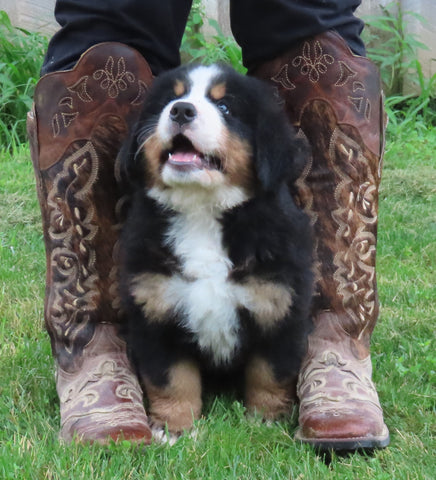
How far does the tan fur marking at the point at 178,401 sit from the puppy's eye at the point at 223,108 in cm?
67

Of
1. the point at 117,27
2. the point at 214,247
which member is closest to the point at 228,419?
the point at 214,247

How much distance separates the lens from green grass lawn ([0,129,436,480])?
184 centimetres

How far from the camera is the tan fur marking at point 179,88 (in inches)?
85.4

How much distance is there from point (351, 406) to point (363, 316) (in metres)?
0.38

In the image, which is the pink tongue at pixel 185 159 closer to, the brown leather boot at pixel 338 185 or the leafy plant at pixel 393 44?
the brown leather boot at pixel 338 185

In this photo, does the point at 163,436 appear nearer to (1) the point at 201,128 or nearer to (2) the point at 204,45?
Answer: (1) the point at 201,128

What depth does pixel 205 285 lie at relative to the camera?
2.08m

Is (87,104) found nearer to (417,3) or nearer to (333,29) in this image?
(333,29)

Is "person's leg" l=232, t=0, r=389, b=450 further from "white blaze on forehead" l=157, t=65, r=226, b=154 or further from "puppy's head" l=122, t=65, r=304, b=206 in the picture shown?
"white blaze on forehead" l=157, t=65, r=226, b=154

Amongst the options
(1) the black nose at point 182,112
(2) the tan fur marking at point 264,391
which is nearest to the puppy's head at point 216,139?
(1) the black nose at point 182,112

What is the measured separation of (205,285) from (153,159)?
1.20 feet

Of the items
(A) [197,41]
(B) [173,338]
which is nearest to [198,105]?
(B) [173,338]

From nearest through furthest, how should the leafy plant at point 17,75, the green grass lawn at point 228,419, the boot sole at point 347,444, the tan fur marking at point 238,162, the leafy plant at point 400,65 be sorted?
the green grass lawn at point 228,419 → the boot sole at point 347,444 → the tan fur marking at point 238,162 → the leafy plant at point 17,75 → the leafy plant at point 400,65

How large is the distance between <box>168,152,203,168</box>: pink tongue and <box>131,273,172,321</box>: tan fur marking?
0.30m
